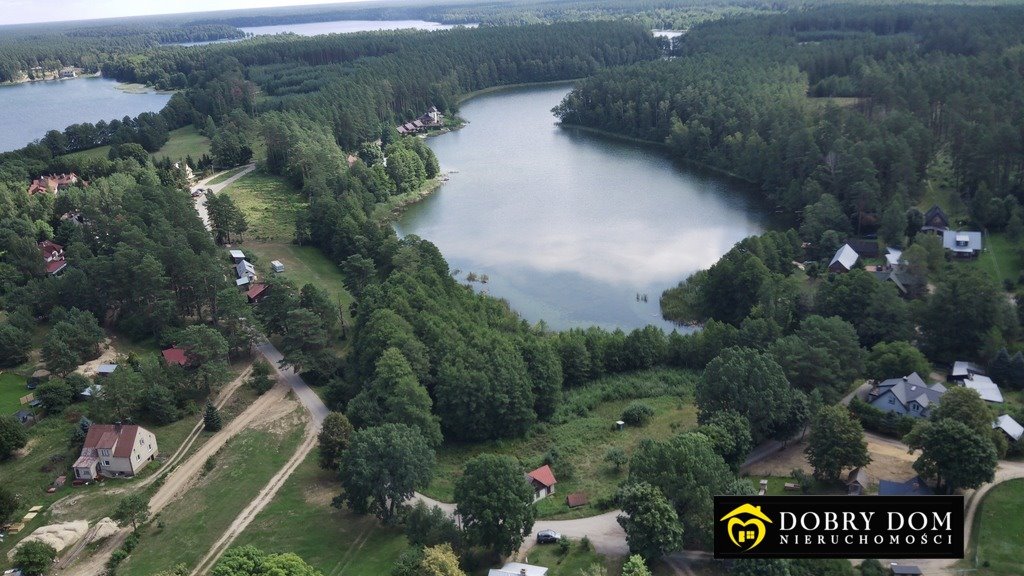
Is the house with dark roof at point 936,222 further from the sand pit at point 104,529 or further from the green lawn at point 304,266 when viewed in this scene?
the sand pit at point 104,529

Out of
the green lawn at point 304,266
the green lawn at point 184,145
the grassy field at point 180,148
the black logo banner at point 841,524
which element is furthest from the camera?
Result: the green lawn at point 184,145

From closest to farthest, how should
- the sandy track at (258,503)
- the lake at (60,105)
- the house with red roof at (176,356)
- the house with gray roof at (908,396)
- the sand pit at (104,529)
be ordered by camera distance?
the sandy track at (258,503) → the sand pit at (104,529) → the house with gray roof at (908,396) → the house with red roof at (176,356) → the lake at (60,105)

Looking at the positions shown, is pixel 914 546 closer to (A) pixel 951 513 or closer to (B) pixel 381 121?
(A) pixel 951 513

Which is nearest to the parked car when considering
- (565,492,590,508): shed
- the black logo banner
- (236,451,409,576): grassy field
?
(565,492,590,508): shed

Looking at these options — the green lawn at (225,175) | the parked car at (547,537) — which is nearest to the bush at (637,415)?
the parked car at (547,537)

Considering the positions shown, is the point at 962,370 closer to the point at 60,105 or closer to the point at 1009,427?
the point at 1009,427

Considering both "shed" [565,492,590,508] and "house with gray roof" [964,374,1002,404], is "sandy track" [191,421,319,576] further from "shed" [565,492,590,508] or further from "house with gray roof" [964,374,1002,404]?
"house with gray roof" [964,374,1002,404]
